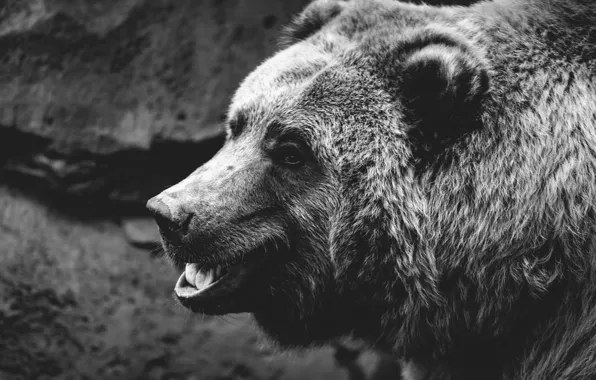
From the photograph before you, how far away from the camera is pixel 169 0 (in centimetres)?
428

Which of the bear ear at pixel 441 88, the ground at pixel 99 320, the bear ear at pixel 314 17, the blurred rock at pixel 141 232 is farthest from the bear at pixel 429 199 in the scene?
the blurred rock at pixel 141 232

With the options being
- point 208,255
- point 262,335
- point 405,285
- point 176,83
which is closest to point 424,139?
point 405,285

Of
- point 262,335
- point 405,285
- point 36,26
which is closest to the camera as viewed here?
point 405,285

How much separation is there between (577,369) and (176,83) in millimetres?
2988

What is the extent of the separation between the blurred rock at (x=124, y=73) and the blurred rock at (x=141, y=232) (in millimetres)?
399

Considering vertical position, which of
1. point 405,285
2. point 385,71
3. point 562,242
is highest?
point 385,71

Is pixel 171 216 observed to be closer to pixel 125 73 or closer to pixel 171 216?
pixel 171 216

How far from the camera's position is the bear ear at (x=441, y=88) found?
2.50 m

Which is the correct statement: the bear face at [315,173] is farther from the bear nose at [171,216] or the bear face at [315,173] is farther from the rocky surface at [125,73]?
the rocky surface at [125,73]

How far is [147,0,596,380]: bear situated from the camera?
2.42 meters

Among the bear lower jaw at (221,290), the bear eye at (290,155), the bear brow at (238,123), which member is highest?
the bear brow at (238,123)

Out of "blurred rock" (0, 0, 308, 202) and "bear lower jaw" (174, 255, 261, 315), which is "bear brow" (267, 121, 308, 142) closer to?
"bear lower jaw" (174, 255, 261, 315)

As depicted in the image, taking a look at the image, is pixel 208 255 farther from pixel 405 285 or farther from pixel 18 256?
pixel 18 256

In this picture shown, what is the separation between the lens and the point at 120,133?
4277 millimetres
